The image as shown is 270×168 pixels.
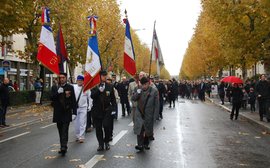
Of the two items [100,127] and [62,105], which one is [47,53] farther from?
[100,127]

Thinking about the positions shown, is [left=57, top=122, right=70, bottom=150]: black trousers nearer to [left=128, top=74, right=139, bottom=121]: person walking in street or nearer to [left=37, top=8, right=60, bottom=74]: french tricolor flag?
[left=128, top=74, right=139, bottom=121]: person walking in street

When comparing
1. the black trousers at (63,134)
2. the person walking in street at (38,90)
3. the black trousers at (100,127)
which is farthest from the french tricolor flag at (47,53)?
the person walking in street at (38,90)

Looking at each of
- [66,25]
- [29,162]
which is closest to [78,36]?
[66,25]

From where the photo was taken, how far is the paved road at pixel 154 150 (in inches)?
328

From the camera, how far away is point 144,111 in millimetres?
9609

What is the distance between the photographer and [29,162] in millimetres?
8430

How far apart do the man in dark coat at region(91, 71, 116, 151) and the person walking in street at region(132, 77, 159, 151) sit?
2.07 feet

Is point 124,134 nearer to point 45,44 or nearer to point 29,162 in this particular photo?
point 45,44

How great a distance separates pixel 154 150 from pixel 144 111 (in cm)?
101

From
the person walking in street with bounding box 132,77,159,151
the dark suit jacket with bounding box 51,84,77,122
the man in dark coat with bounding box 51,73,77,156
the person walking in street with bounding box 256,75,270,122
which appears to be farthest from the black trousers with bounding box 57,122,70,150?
the person walking in street with bounding box 256,75,270,122

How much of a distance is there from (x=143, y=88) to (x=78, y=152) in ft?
6.98

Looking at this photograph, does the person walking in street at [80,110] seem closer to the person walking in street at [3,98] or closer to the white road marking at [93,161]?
the white road marking at [93,161]

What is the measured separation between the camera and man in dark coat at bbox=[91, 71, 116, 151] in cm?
964

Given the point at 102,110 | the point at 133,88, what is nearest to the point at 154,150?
the point at 102,110
